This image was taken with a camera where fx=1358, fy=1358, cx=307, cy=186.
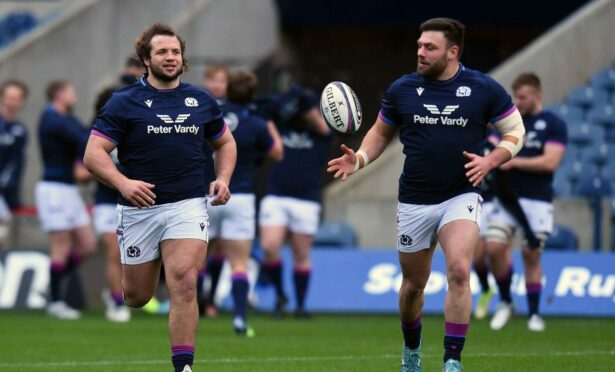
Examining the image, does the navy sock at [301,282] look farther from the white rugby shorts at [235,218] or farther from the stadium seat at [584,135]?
the stadium seat at [584,135]

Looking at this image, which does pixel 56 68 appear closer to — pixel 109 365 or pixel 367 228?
pixel 367 228

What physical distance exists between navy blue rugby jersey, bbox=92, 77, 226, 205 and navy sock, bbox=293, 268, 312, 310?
6331mm

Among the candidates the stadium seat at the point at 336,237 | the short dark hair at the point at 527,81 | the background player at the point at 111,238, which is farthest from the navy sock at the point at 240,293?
the stadium seat at the point at 336,237

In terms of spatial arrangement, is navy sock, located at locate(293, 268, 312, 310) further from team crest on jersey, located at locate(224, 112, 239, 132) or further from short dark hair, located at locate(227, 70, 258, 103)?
short dark hair, located at locate(227, 70, 258, 103)

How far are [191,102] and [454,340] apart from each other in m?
2.19

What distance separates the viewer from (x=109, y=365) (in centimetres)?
988

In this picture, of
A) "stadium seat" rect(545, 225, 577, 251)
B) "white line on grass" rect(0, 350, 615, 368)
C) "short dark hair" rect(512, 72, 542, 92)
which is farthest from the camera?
"stadium seat" rect(545, 225, 577, 251)

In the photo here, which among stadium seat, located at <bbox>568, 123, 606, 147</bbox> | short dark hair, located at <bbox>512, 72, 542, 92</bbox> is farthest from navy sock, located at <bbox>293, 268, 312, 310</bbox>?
stadium seat, located at <bbox>568, 123, 606, 147</bbox>

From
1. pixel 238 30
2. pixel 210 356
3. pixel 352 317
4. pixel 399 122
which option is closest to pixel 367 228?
pixel 352 317

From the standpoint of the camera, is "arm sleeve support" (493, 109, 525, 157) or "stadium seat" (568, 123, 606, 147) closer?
"arm sleeve support" (493, 109, 525, 157)

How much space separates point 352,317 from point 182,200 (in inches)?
286

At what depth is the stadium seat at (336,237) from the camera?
17047 millimetres

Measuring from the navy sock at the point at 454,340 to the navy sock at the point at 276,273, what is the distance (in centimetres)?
660

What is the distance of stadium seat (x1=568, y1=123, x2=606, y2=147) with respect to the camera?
60.3 ft
